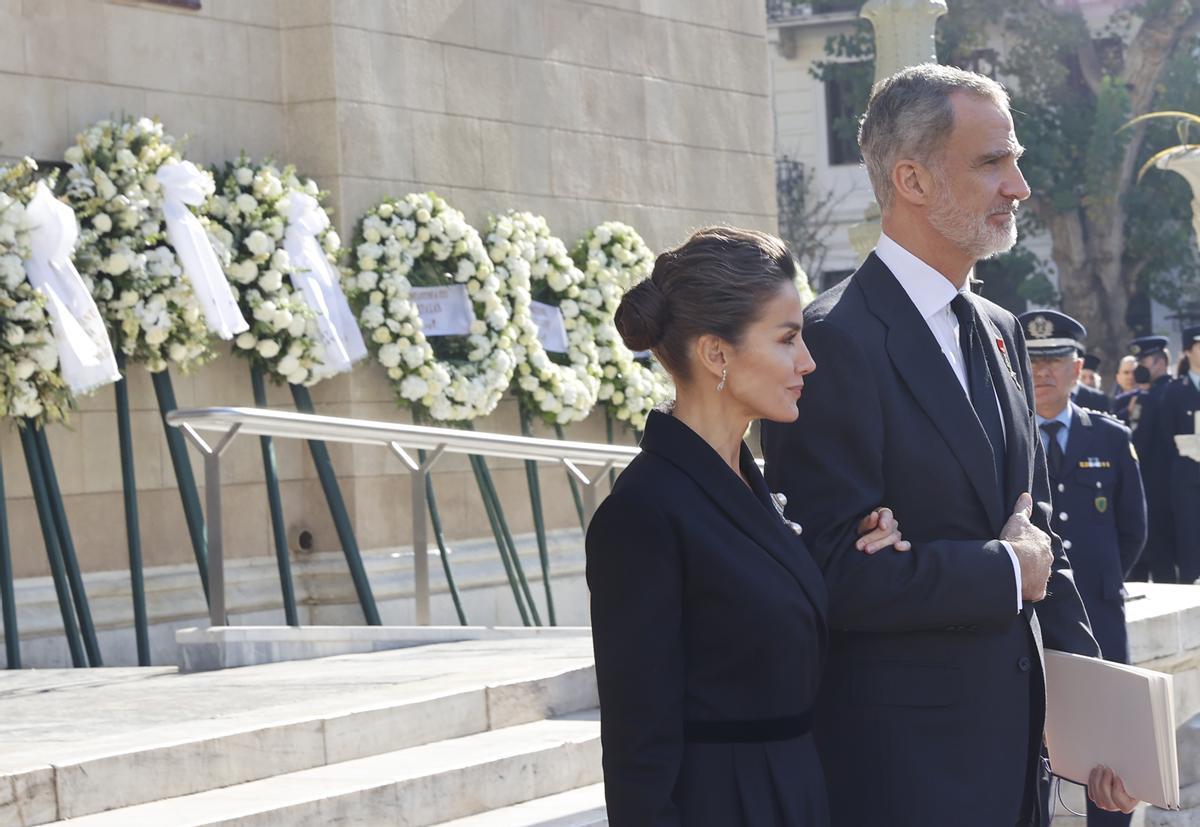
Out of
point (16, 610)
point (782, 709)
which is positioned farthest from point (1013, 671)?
point (16, 610)

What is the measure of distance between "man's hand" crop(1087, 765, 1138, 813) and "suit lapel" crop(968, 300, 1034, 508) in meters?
0.52

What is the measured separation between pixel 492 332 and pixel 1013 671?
702 centimetres

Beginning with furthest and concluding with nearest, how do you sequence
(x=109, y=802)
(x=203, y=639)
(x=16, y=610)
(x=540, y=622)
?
(x=540, y=622) → (x=16, y=610) → (x=203, y=639) → (x=109, y=802)

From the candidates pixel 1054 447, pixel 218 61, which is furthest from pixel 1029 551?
pixel 218 61

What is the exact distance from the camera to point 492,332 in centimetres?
1015

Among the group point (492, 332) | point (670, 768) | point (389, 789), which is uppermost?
point (492, 332)

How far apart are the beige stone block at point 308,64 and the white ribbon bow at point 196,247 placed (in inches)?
46.6

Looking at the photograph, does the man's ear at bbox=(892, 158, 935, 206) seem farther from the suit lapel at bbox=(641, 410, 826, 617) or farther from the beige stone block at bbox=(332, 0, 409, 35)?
the beige stone block at bbox=(332, 0, 409, 35)

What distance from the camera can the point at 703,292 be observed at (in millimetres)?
3049

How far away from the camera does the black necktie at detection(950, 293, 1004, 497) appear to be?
11.0 feet

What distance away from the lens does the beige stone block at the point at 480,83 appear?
403 inches

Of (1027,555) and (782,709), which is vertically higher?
(1027,555)

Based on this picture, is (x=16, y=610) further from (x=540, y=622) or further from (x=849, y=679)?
(x=849, y=679)

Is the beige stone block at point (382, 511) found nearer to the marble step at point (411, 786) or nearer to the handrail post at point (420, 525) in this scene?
the handrail post at point (420, 525)
